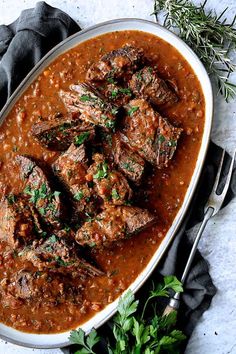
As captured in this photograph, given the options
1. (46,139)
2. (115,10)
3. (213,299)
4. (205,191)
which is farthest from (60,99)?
(213,299)

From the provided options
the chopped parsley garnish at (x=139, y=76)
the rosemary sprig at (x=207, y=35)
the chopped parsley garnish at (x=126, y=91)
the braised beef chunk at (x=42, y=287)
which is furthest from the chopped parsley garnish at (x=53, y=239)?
the rosemary sprig at (x=207, y=35)

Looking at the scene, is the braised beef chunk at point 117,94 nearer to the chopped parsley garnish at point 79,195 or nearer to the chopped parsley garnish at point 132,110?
the chopped parsley garnish at point 132,110

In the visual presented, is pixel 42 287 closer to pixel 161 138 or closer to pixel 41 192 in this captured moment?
pixel 41 192

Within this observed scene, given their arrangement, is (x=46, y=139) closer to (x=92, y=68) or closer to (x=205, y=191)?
(x=92, y=68)

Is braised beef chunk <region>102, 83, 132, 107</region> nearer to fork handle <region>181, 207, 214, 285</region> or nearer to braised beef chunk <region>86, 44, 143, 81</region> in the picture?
braised beef chunk <region>86, 44, 143, 81</region>

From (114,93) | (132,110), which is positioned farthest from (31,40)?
(132,110)

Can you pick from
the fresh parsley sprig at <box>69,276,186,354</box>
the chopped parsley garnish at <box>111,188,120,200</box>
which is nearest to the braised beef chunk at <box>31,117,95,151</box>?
the chopped parsley garnish at <box>111,188,120,200</box>
